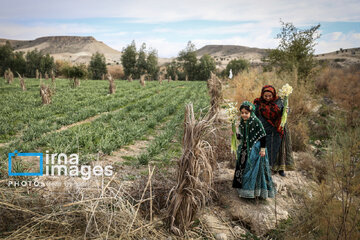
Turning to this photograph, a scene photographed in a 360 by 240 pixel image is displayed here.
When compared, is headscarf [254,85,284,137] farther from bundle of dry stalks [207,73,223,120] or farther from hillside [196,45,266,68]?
hillside [196,45,266,68]

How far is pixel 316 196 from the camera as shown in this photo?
2.46 meters

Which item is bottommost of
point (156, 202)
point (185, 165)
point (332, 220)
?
point (156, 202)

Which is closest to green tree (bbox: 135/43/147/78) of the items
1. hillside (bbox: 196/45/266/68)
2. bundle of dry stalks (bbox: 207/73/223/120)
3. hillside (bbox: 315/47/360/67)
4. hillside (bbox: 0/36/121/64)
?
hillside (bbox: 315/47/360/67)

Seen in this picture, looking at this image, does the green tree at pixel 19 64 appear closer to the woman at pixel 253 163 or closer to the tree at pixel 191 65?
the tree at pixel 191 65

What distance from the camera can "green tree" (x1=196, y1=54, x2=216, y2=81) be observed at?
4846 centimetres

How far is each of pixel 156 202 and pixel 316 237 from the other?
1.85m

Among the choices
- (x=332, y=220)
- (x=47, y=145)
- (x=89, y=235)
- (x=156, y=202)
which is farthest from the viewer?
(x=47, y=145)

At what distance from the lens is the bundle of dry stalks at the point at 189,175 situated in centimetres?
243

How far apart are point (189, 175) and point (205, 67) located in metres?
47.8

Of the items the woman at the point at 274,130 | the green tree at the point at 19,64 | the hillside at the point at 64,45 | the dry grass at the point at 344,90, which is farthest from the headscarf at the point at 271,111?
the hillside at the point at 64,45

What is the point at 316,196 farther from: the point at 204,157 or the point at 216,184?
the point at 216,184

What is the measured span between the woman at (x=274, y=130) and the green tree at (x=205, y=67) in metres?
43.6

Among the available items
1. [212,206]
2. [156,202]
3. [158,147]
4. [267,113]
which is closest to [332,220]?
[212,206]

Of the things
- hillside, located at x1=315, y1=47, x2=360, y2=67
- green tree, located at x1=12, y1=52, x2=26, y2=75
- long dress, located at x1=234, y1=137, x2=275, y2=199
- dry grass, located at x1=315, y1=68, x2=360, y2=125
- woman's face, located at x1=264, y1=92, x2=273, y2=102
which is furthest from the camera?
green tree, located at x1=12, y1=52, x2=26, y2=75
